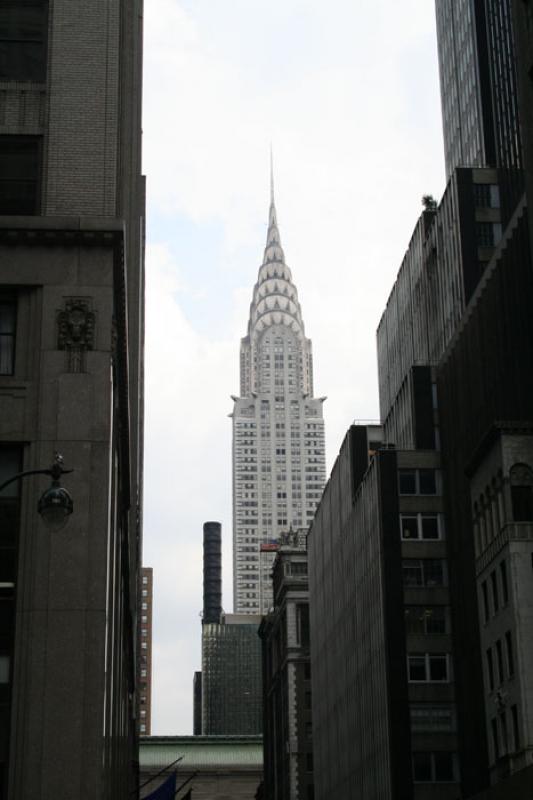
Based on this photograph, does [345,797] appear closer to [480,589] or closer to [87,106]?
[480,589]

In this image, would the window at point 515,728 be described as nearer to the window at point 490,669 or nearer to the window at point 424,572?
the window at point 490,669

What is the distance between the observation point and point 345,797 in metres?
111

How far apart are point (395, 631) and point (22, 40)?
5950 cm

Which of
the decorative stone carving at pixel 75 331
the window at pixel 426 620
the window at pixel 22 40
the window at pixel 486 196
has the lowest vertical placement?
the decorative stone carving at pixel 75 331

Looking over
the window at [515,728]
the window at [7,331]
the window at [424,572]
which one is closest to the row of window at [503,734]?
the window at [515,728]

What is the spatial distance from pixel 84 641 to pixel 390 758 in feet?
193

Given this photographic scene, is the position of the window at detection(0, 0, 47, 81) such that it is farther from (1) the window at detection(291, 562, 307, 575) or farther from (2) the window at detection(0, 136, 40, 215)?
(1) the window at detection(291, 562, 307, 575)

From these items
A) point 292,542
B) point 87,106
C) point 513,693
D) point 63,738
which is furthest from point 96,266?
point 292,542

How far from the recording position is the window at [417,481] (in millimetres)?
98062

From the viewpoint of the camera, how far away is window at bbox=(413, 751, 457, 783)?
90438 mm

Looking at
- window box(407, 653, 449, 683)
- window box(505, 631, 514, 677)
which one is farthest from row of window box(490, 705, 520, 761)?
window box(407, 653, 449, 683)

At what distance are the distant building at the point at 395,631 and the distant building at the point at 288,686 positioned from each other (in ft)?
101

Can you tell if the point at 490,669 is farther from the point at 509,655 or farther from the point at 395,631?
the point at 395,631

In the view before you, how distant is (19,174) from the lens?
41.1m
